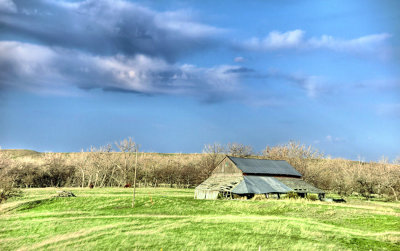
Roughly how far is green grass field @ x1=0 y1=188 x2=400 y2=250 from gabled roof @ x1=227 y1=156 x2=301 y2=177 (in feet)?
55.1

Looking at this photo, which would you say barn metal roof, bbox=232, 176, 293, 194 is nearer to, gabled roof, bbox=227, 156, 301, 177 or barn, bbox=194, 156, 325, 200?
barn, bbox=194, 156, 325, 200

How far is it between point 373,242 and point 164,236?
18966 millimetres

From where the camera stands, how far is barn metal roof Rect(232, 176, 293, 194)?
6306 centimetres

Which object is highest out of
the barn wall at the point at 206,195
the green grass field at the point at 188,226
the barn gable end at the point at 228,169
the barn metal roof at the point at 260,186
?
the barn gable end at the point at 228,169

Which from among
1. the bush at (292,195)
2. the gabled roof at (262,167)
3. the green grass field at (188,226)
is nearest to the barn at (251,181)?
the gabled roof at (262,167)

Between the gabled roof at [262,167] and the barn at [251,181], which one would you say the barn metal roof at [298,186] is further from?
the gabled roof at [262,167]

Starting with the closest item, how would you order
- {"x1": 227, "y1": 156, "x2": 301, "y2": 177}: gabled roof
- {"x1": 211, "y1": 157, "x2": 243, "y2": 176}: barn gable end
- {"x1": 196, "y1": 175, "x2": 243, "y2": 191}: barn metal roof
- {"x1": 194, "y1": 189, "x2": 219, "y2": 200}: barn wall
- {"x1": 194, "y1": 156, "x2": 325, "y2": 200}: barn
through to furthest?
{"x1": 194, "y1": 156, "x2": 325, "y2": 200}: barn → {"x1": 194, "y1": 189, "x2": 219, "y2": 200}: barn wall → {"x1": 196, "y1": 175, "x2": 243, "y2": 191}: barn metal roof → {"x1": 211, "y1": 157, "x2": 243, "y2": 176}: barn gable end → {"x1": 227, "y1": 156, "x2": 301, "y2": 177}: gabled roof

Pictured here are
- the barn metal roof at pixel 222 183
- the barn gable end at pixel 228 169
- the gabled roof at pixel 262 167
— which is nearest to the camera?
the barn metal roof at pixel 222 183

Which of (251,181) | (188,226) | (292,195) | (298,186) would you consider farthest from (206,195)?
(188,226)

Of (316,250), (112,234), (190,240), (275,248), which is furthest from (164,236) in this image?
(316,250)

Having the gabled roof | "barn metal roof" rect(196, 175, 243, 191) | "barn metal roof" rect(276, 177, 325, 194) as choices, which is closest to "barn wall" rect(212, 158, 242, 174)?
the gabled roof

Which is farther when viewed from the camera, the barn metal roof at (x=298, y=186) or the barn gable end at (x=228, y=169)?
the barn metal roof at (x=298, y=186)

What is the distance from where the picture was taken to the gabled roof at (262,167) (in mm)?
71625

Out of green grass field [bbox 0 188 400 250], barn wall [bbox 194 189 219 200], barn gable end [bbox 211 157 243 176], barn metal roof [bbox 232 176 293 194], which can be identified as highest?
barn gable end [bbox 211 157 243 176]
